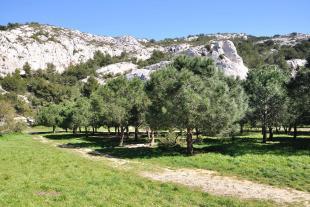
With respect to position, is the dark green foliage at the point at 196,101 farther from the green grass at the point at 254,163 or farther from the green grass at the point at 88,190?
the green grass at the point at 88,190

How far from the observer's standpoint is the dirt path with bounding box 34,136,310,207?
2339 centimetres

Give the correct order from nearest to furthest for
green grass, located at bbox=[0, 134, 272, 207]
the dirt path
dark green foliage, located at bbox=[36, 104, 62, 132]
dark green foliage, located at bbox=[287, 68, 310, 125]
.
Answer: green grass, located at bbox=[0, 134, 272, 207], the dirt path, dark green foliage, located at bbox=[287, 68, 310, 125], dark green foliage, located at bbox=[36, 104, 62, 132]

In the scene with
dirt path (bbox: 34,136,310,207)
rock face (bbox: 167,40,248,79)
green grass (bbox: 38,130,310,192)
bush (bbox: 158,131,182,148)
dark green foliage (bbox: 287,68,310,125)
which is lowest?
dirt path (bbox: 34,136,310,207)

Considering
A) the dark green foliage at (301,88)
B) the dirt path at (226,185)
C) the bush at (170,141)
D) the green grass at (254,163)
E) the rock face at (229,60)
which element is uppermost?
the rock face at (229,60)

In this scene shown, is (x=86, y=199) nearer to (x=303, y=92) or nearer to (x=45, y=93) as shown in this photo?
(x=303, y=92)

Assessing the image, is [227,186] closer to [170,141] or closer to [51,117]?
[170,141]

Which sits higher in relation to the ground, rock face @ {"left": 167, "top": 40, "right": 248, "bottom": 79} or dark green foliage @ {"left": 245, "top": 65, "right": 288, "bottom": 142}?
rock face @ {"left": 167, "top": 40, "right": 248, "bottom": 79}

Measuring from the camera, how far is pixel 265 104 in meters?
59.1

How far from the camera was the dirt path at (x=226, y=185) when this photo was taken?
23391mm

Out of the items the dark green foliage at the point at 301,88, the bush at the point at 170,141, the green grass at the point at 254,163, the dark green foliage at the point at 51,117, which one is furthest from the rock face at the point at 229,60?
the green grass at the point at 254,163

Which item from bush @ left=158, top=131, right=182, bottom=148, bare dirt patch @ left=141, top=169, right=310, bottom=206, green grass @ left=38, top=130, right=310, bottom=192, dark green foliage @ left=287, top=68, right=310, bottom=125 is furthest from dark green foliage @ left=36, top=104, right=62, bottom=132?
bare dirt patch @ left=141, top=169, right=310, bottom=206

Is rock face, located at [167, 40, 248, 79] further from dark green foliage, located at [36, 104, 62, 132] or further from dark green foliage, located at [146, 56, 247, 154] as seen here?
dark green foliage, located at [146, 56, 247, 154]

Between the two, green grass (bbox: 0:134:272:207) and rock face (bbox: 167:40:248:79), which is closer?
green grass (bbox: 0:134:272:207)

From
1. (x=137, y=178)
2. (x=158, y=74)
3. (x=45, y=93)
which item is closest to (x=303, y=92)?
(x=158, y=74)
